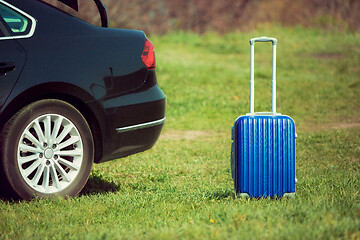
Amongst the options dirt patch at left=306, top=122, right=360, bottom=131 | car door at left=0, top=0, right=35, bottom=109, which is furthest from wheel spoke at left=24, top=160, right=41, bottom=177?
dirt patch at left=306, top=122, right=360, bottom=131

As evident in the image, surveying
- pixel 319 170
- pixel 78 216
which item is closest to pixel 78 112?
pixel 78 216

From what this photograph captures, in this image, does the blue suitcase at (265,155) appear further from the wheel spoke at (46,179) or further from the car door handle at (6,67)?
the car door handle at (6,67)

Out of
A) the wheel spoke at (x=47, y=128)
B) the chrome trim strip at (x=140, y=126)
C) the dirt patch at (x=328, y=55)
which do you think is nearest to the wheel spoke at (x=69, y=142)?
the wheel spoke at (x=47, y=128)

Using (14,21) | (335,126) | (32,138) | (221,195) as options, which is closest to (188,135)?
(335,126)

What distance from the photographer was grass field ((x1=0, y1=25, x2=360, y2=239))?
318 cm

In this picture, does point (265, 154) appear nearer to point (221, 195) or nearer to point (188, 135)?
point (221, 195)

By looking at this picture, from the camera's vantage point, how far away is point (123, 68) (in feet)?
14.5

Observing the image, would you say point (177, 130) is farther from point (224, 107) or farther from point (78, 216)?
point (78, 216)

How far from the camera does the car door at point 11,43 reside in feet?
12.7

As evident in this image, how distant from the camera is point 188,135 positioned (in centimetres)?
837

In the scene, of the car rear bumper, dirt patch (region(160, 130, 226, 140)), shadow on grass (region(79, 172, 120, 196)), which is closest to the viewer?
the car rear bumper

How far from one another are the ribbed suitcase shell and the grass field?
132 millimetres

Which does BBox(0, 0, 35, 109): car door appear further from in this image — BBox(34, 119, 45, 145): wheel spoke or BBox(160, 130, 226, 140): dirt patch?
BBox(160, 130, 226, 140): dirt patch

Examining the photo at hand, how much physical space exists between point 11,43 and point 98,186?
176cm
